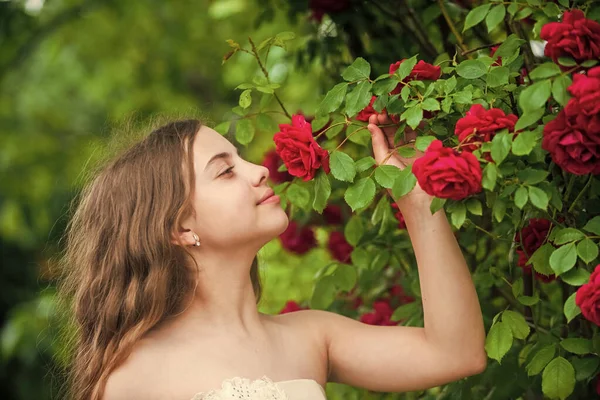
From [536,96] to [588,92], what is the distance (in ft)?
0.30

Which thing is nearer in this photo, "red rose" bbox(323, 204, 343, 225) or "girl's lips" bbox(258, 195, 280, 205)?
"girl's lips" bbox(258, 195, 280, 205)

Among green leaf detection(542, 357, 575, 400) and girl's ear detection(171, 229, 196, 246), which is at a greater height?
girl's ear detection(171, 229, 196, 246)

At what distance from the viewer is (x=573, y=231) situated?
6.02 ft

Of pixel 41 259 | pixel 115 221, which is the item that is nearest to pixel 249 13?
pixel 41 259

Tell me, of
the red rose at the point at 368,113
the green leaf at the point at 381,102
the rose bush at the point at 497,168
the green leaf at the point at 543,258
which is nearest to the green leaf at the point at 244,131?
the rose bush at the point at 497,168

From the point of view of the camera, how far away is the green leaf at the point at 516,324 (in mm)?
2023

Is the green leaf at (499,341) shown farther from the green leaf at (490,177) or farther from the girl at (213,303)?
the green leaf at (490,177)

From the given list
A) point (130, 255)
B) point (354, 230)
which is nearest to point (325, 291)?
point (354, 230)

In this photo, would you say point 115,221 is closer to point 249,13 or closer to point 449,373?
point 449,373

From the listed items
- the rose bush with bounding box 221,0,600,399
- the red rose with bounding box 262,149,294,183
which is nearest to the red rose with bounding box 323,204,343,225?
the red rose with bounding box 262,149,294,183

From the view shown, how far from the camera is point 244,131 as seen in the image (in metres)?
2.40

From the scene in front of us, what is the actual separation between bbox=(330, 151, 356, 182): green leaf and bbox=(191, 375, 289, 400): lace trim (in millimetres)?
481

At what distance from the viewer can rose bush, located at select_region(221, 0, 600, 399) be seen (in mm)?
1678

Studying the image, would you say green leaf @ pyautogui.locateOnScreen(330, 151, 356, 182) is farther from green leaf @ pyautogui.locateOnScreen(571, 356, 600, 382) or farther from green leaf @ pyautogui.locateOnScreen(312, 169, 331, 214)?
green leaf @ pyautogui.locateOnScreen(571, 356, 600, 382)
